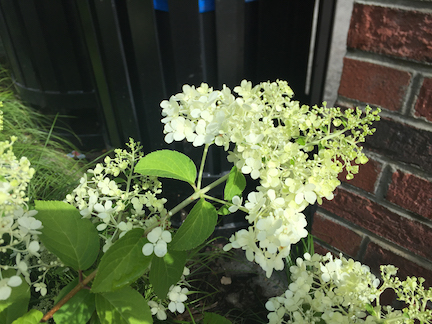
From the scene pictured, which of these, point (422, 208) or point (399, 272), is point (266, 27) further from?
point (399, 272)

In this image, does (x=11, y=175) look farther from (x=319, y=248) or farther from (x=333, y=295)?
(x=319, y=248)

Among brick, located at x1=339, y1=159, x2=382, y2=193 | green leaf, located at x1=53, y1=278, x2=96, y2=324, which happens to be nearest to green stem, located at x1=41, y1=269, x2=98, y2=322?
green leaf, located at x1=53, y1=278, x2=96, y2=324

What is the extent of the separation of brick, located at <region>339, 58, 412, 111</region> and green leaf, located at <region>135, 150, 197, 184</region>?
464mm

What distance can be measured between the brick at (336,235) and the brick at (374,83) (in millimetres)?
387

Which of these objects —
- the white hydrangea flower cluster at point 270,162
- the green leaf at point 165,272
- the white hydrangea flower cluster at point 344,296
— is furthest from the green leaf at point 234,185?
the white hydrangea flower cluster at point 344,296

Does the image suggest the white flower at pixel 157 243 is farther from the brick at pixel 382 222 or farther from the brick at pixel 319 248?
the brick at pixel 319 248

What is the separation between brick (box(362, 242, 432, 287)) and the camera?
2.54ft

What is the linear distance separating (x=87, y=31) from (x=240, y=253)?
0.91 meters

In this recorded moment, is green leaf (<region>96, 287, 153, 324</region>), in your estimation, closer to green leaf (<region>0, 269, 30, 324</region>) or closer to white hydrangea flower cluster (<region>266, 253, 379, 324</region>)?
green leaf (<region>0, 269, 30, 324</region>)

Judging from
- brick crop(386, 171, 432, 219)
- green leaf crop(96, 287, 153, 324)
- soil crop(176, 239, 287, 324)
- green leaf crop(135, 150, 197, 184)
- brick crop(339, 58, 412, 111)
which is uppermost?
brick crop(339, 58, 412, 111)

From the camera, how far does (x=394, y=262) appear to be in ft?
2.69

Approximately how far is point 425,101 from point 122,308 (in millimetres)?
689

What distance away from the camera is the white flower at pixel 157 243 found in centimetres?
41

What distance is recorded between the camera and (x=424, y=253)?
75cm
